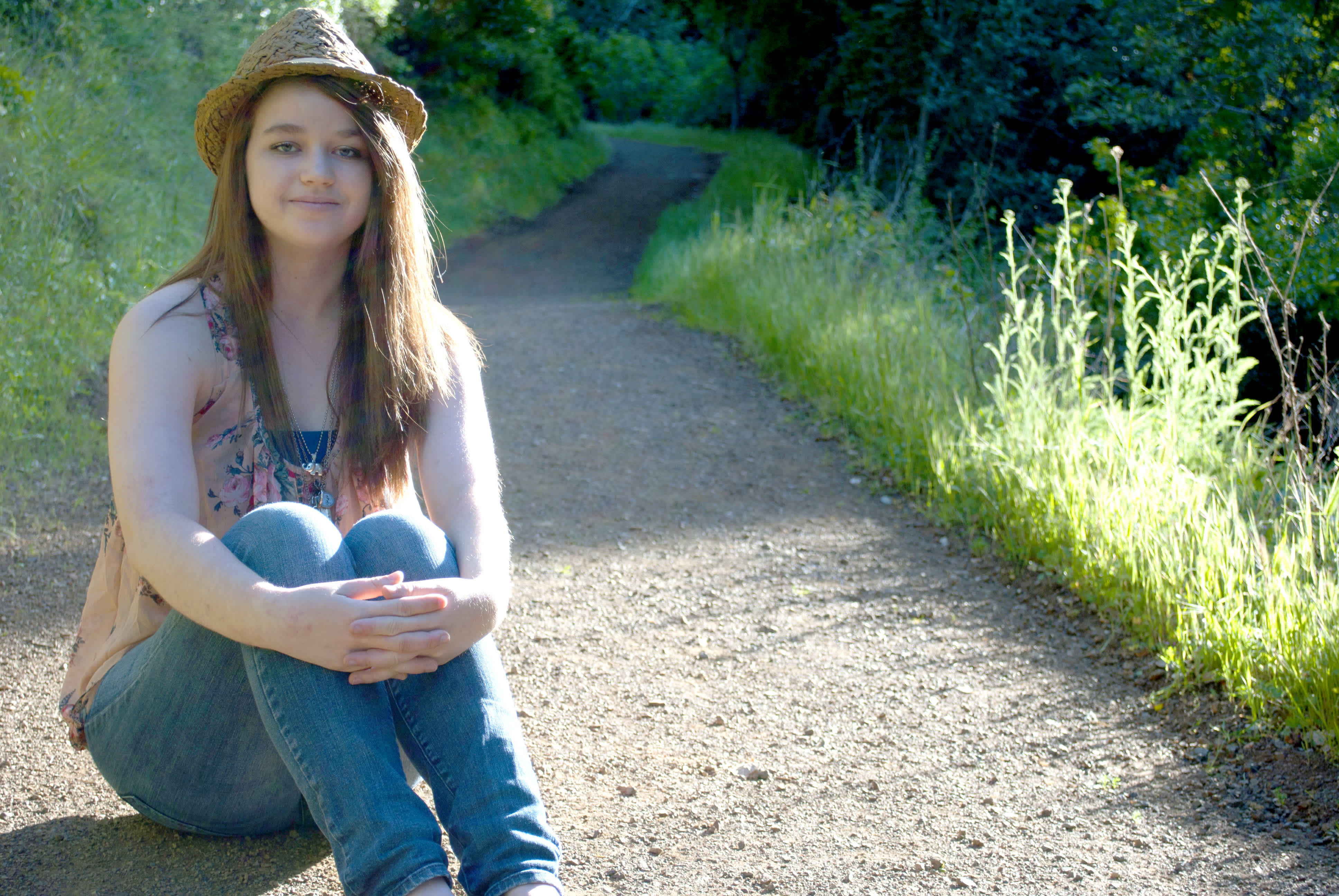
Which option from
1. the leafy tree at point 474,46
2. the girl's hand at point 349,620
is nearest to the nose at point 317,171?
the girl's hand at point 349,620

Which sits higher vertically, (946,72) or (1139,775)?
(946,72)

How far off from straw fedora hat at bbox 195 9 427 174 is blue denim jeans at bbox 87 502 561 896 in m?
0.75

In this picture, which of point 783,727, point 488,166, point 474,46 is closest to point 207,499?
→ point 783,727

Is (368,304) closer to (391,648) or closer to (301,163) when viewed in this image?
(301,163)

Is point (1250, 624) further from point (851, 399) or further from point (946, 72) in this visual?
point (946, 72)

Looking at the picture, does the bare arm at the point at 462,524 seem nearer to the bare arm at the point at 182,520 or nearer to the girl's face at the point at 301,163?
the bare arm at the point at 182,520

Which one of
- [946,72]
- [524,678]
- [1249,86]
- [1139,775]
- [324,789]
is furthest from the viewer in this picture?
[946,72]

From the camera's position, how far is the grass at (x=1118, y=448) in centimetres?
263

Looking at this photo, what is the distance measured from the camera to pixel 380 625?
5.37 feet

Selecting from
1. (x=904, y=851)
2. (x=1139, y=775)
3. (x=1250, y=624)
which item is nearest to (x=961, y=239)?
(x=1250, y=624)

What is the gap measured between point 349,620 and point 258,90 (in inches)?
39.3

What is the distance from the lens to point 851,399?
5.34 meters

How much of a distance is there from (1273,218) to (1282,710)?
3.68m

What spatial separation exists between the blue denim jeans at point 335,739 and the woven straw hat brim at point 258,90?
75 cm
